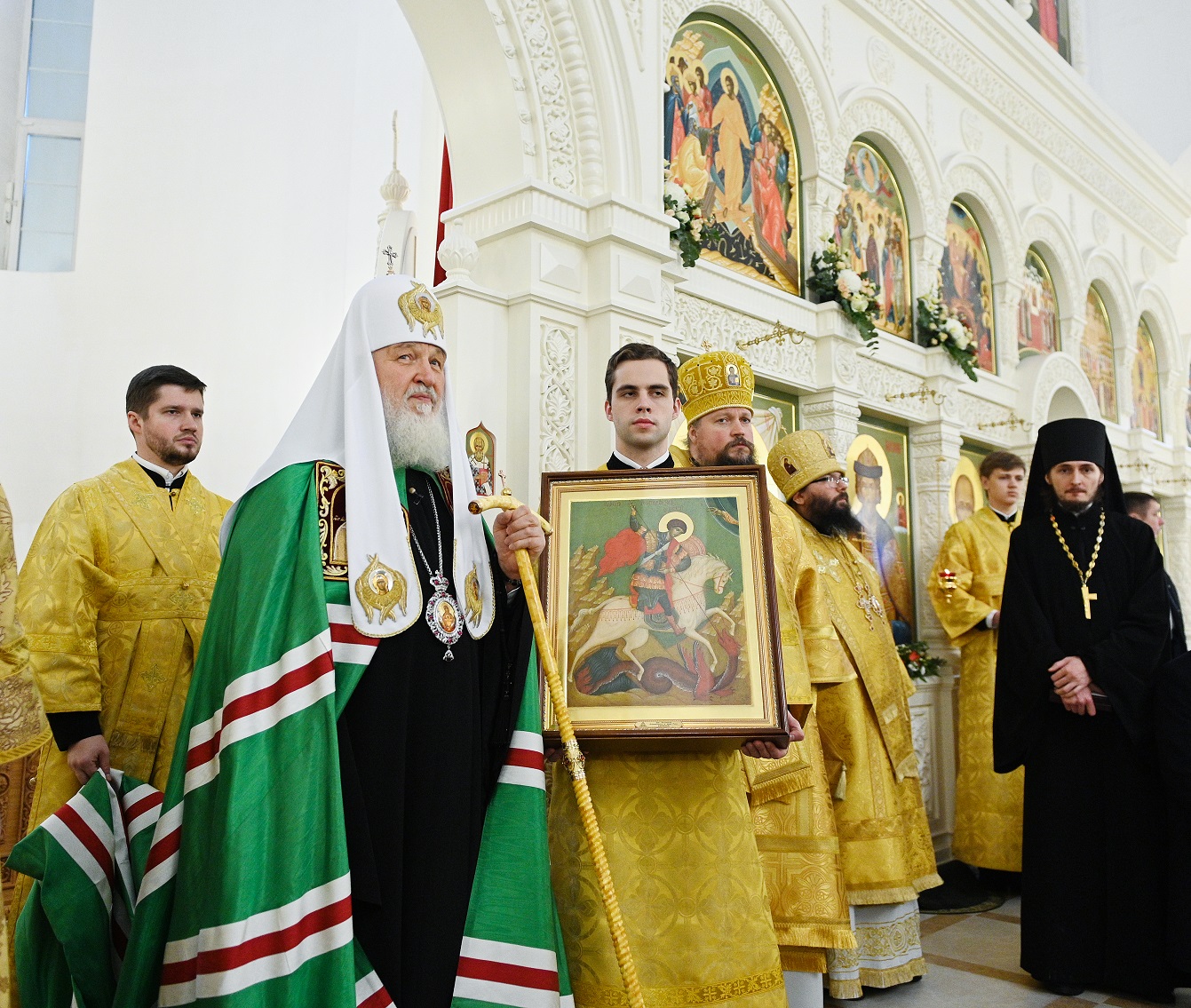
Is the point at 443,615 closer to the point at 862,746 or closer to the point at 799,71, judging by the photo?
the point at 862,746

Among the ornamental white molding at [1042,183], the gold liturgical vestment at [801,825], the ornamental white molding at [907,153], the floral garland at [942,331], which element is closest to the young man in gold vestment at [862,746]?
the gold liturgical vestment at [801,825]

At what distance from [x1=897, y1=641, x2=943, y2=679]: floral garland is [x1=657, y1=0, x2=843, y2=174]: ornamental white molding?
9.93 ft

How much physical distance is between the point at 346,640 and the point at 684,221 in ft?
11.5

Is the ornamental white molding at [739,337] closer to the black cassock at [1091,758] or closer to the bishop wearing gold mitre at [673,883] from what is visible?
the black cassock at [1091,758]

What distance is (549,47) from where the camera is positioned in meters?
4.38

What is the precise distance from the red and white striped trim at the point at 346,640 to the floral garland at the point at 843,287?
15.5ft

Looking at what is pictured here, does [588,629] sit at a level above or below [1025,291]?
below

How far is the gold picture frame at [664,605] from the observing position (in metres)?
2.14

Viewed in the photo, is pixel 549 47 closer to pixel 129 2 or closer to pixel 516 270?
pixel 516 270

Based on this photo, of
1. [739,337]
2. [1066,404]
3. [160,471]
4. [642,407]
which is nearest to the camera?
[642,407]

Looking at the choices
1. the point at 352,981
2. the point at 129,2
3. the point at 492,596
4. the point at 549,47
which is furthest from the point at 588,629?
the point at 129,2

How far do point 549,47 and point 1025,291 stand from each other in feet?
19.8

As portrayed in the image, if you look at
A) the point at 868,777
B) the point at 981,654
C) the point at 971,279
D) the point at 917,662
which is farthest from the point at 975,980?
the point at 971,279

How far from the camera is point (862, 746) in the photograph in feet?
12.4
